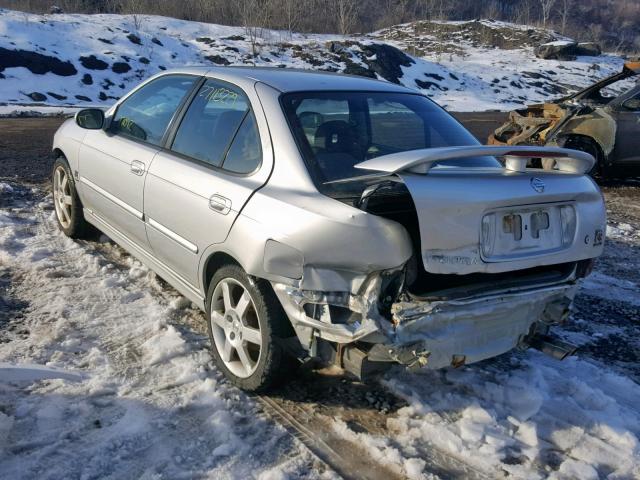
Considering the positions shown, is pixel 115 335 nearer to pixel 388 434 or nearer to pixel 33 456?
pixel 33 456

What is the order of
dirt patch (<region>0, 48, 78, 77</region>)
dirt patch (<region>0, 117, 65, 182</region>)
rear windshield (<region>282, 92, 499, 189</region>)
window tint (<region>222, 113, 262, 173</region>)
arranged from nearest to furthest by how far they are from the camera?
rear windshield (<region>282, 92, 499, 189</region>), window tint (<region>222, 113, 262, 173</region>), dirt patch (<region>0, 117, 65, 182</region>), dirt patch (<region>0, 48, 78, 77</region>)

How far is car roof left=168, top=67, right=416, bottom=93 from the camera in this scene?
337cm

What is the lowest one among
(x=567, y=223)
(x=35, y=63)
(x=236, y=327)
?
(x=236, y=327)

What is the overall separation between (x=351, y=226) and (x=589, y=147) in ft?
25.3

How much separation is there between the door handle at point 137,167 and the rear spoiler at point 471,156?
68.3 inches

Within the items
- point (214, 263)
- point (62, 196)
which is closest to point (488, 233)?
point (214, 263)

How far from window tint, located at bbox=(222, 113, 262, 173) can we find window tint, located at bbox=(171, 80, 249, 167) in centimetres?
6

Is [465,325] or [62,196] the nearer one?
[465,325]

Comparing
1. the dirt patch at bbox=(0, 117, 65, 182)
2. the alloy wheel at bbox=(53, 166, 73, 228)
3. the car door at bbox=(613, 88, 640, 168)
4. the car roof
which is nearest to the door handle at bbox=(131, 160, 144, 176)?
the car roof

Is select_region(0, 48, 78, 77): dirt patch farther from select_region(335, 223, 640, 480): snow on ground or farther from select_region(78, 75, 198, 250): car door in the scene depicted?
select_region(335, 223, 640, 480): snow on ground

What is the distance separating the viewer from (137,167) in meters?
3.91

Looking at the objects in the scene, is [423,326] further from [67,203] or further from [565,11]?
[565,11]

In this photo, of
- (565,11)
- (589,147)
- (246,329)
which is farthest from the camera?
(565,11)

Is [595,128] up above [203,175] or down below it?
below
